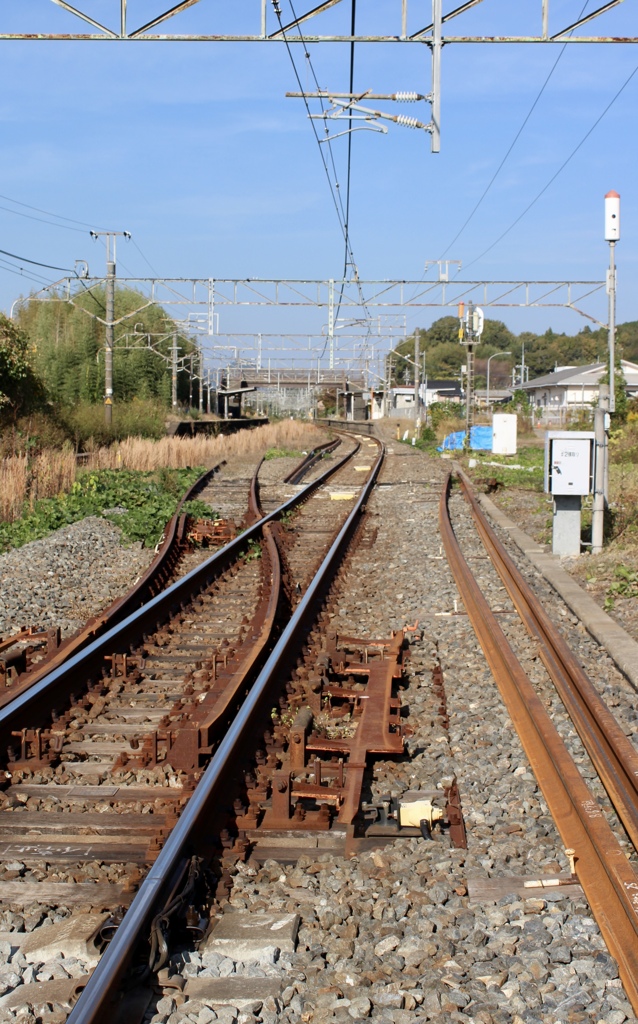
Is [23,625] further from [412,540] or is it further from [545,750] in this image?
[412,540]

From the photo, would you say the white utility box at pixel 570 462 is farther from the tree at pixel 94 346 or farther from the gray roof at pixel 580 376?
the gray roof at pixel 580 376

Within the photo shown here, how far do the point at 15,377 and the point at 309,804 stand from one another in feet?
57.5

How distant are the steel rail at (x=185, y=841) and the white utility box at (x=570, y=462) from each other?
17.1ft

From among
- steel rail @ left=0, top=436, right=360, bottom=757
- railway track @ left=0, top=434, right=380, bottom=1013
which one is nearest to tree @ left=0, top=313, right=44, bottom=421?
steel rail @ left=0, top=436, right=360, bottom=757

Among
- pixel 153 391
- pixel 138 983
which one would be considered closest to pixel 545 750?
pixel 138 983

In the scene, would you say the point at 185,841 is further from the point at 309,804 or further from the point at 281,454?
the point at 281,454

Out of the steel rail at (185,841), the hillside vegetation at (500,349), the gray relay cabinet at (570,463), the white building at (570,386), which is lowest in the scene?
the steel rail at (185,841)

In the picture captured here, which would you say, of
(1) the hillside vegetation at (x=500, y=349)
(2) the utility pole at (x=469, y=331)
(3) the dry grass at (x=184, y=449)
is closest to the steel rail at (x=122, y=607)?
(3) the dry grass at (x=184, y=449)

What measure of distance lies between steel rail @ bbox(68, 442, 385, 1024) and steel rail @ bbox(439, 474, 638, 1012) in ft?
4.69

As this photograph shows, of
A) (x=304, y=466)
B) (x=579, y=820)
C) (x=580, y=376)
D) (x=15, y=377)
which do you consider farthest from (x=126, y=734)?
(x=580, y=376)

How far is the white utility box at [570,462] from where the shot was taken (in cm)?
1159

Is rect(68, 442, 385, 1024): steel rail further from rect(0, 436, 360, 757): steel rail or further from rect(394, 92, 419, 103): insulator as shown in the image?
rect(394, 92, 419, 103): insulator

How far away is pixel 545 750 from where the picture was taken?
5273 mm

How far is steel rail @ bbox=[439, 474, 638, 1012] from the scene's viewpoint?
3473 mm
